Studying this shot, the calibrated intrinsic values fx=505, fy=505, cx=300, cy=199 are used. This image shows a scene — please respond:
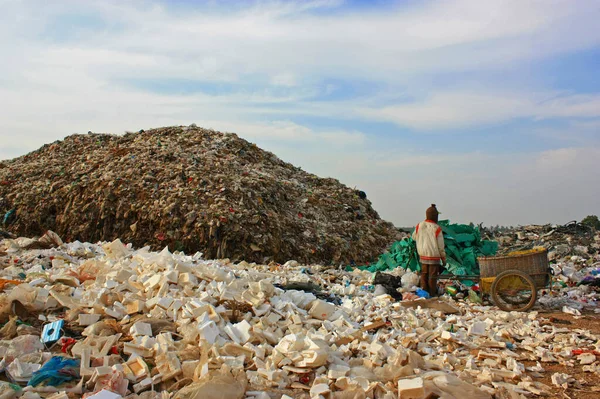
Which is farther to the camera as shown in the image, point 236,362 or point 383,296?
point 383,296

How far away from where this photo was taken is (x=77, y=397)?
3.57 metres

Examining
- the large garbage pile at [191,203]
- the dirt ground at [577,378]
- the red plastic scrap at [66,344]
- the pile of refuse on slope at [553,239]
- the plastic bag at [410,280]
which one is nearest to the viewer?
the dirt ground at [577,378]

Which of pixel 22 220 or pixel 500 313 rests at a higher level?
pixel 22 220

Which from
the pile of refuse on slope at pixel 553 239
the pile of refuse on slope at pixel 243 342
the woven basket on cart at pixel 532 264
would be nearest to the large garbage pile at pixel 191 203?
the pile of refuse on slope at pixel 553 239

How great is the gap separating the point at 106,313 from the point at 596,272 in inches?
300

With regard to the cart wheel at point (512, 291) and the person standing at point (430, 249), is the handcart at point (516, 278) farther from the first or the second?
the person standing at point (430, 249)

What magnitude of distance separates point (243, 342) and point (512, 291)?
377 cm

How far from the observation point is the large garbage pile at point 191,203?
35.8 ft

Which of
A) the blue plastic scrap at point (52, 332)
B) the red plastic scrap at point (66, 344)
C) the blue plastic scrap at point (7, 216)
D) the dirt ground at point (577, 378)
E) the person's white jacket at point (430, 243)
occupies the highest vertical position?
the blue plastic scrap at point (7, 216)

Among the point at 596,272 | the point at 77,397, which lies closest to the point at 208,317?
the point at 77,397

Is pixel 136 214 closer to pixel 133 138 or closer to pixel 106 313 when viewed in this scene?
pixel 133 138

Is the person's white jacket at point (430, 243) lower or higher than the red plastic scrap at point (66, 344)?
higher

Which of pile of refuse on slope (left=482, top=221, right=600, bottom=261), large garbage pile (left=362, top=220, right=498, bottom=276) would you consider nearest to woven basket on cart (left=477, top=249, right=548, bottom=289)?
large garbage pile (left=362, top=220, right=498, bottom=276)

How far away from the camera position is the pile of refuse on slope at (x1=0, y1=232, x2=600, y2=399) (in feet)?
12.0
